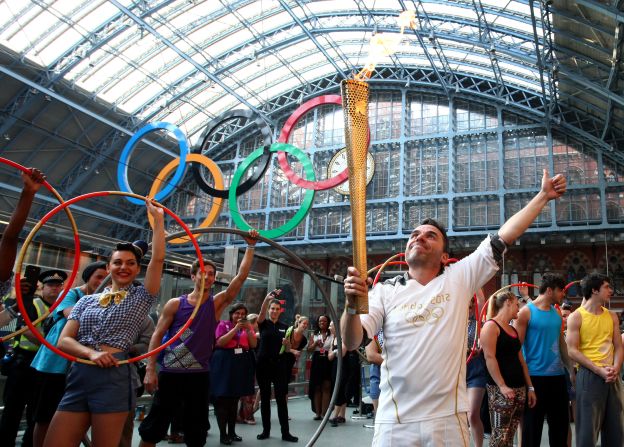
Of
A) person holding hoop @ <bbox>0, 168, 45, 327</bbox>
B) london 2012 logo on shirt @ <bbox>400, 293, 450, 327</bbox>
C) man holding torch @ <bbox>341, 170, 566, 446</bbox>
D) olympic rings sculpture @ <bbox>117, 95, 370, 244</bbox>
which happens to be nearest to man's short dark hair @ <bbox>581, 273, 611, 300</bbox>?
man holding torch @ <bbox>341, 170, 566, 446</bbox>

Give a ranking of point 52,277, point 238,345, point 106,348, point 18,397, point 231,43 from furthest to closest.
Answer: point 231,43, point 238,345, point 52,277, point 18,397, point 106,348

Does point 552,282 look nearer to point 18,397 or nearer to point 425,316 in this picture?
point 425,316

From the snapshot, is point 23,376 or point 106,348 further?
point 23,376

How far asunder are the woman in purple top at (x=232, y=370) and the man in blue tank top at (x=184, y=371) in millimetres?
2043

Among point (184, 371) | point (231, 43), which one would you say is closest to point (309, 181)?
point (184, 371)

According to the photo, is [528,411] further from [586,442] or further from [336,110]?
[336,110]

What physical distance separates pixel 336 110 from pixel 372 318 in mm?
28735

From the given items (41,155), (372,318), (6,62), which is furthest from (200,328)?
(41,155)

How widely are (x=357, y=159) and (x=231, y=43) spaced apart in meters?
26.3

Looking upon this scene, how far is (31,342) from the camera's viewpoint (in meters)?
5.11

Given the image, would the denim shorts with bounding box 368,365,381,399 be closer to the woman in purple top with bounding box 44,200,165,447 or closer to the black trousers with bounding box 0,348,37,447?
the black trousers with bounding box 0,348,37,447

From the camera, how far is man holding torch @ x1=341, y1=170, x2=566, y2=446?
261 centimetres

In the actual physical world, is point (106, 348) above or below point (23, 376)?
above

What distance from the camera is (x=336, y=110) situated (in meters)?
30.7
